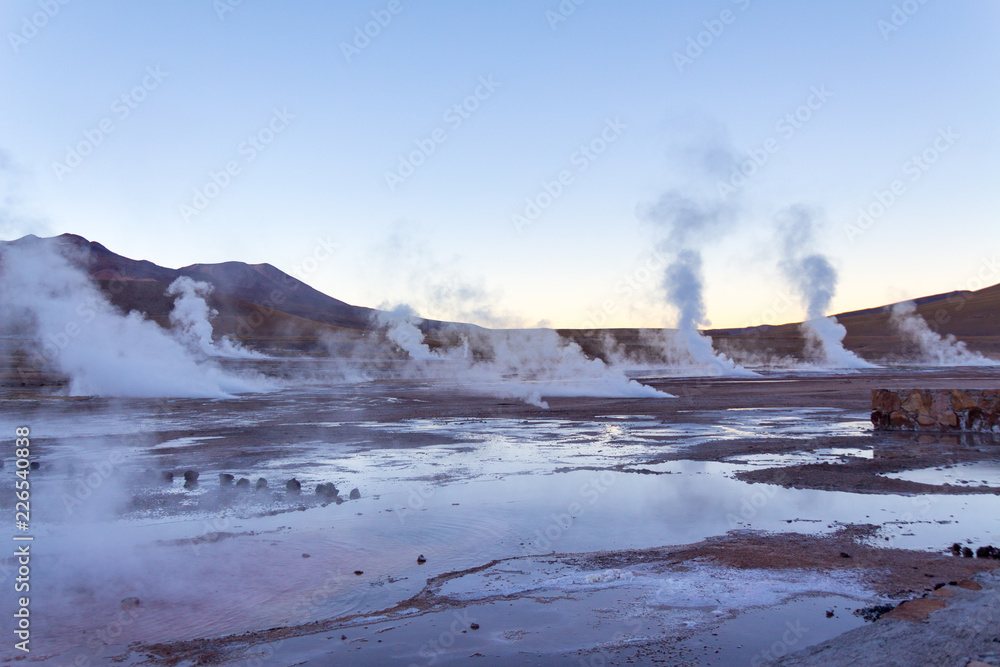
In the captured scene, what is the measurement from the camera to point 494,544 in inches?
341

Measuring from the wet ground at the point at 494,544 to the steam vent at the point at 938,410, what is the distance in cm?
173

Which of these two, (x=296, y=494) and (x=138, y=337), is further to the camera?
(x=138, y=337)

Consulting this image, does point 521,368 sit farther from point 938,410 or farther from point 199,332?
point 938,410

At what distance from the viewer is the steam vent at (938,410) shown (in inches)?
750

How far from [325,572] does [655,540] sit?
163 inches

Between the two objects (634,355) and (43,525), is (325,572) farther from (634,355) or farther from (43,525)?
(634,355)

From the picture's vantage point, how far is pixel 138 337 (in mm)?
40531

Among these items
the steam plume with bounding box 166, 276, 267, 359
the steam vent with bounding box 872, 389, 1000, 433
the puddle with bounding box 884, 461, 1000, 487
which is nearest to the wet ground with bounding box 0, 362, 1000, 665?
the puddle with bounding box 884, 461, 1000, 487

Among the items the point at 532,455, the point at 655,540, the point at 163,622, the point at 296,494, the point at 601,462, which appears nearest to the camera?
the point at 163,622

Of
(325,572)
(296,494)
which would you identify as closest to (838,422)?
(296,494)

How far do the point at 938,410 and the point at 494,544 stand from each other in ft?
55.0

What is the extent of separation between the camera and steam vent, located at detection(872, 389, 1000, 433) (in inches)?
750

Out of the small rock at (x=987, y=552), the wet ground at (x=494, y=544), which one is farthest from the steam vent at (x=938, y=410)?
the small rock at (x=987, y=552)

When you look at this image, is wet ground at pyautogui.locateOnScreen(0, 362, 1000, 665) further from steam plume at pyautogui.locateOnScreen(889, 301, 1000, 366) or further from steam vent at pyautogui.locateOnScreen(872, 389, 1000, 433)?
steam plume at pyautogui.locateOnScreen(889, 301, 1000, 366)
